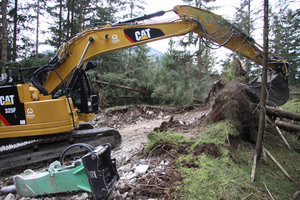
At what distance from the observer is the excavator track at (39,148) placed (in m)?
4.67

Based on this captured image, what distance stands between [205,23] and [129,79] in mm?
6858

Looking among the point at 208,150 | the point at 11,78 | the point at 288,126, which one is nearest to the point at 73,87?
the point at 11,78

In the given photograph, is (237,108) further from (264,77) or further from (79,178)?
(79,178)

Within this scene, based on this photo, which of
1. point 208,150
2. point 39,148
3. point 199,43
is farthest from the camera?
point 199,43

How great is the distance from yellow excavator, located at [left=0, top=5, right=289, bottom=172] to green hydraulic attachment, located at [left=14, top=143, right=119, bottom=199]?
1817 mm

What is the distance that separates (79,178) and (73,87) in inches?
116

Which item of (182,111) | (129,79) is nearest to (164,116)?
(182,111)

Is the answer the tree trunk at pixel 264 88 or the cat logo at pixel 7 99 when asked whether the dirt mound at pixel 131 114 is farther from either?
the tree trunk at pixel 264 88

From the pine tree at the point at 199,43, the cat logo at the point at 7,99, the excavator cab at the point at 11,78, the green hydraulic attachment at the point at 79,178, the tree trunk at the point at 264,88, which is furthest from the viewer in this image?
the pine tree at the point at 199,43

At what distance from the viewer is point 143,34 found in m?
5.34

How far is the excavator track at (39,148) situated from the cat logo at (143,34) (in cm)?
255

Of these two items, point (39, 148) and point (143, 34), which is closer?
point (39, 148)

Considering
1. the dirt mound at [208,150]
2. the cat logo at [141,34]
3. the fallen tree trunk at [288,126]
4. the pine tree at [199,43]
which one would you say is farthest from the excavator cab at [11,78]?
the pine tree at [199,43]

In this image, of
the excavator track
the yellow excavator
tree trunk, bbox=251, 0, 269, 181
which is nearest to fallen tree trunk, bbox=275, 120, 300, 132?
the yellow excavator
